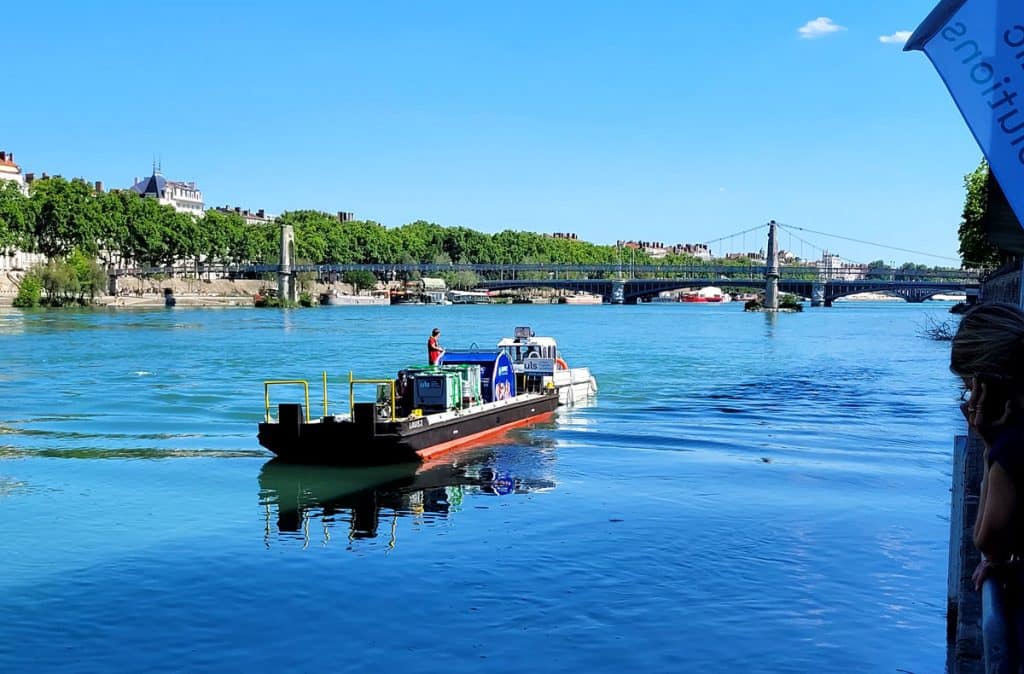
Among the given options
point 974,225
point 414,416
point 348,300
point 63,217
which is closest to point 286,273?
point 348,300

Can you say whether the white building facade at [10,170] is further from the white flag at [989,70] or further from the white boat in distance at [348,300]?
the white flag at [989,70]

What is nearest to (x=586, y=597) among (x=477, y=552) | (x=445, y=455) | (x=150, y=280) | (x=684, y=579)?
(x=684, y=579)

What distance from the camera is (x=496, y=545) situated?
47.6 ft

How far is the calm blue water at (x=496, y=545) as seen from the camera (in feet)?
34.6

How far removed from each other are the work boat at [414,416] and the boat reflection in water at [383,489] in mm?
341

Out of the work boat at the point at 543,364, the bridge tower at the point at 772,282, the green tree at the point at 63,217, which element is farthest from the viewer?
the bridge tower at the point at 772,282

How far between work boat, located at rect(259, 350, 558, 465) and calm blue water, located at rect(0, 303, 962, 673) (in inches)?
20.0

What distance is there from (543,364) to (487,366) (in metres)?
4.68

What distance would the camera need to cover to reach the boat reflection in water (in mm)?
16000

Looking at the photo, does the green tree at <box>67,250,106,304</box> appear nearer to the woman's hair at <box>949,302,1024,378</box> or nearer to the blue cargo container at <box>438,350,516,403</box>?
the blue cargo container at <box>438,350,516,403</box>

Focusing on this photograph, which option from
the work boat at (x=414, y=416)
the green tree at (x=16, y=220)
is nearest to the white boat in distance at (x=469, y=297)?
the green tree at (x=16, y=220)

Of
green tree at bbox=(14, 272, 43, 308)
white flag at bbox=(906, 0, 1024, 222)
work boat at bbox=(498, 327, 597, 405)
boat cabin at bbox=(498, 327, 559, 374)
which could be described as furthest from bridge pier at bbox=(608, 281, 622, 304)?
white flag at bbox=(906, 0, 1024, 222)

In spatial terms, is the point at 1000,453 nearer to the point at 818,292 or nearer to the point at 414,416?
the point at 414,416

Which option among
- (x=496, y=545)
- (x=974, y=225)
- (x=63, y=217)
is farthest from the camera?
(x=63, y=217)
